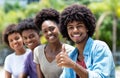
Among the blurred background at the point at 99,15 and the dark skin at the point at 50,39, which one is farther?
the blurred background at the point at 99,15

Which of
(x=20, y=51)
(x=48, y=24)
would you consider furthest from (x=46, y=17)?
(x=20, y=51)

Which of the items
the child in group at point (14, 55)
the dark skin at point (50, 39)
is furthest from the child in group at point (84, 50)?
the child in group at point (14, 55)

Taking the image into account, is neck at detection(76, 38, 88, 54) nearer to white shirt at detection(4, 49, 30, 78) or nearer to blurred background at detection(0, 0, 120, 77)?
white shirt at detection(4, 49, 30, 78)

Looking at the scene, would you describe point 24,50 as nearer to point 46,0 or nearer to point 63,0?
point 46,0

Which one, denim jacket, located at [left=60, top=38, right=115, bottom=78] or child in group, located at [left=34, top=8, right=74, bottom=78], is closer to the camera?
denim jacket, located at [left=60, top=38, right=115, bottom=78]

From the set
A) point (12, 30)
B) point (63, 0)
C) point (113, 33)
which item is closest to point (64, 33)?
point (12, 30)

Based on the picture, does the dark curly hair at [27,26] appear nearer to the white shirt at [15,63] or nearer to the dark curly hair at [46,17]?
the dark curly hair at [46,17]

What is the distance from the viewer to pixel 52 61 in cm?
361

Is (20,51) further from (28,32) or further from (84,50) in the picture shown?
(84,50)

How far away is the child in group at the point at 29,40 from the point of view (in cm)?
398

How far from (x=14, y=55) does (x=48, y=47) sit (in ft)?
2.94

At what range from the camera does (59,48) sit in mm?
3711

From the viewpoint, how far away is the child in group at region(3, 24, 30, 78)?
4.36 meters

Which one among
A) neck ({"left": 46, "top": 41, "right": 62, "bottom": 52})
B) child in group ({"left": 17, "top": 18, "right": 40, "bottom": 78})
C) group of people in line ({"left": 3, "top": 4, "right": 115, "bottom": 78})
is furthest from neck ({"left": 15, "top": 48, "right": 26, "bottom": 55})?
neck ({"left": 46, "top": 41, "right": 62, "bottom": 52})
